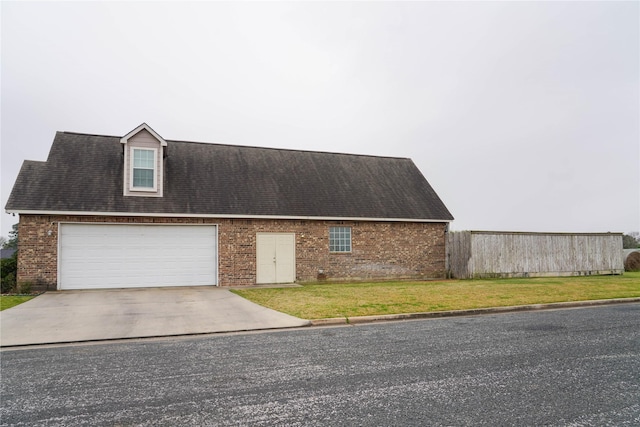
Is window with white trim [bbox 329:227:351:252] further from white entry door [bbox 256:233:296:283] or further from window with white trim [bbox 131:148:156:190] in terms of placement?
window with white trim [bbox 131:148:156:190]

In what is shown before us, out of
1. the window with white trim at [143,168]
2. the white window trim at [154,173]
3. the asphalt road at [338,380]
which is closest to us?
the asphalt road at [338,380]

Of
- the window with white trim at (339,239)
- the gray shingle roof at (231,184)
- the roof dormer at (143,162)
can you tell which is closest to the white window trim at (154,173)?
the roof dormer at (143,162)

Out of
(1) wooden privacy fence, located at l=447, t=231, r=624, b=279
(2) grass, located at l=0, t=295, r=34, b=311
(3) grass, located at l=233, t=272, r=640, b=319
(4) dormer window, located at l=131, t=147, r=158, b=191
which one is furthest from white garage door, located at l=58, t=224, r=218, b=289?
(1) wooden privacy fence, located at l=447, t=231, r=624, b=279

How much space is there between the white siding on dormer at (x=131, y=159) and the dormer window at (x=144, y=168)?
0.12 metres

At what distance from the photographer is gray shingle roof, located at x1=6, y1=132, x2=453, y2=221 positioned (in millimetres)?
16516

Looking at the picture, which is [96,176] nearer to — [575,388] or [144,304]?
[144,304]

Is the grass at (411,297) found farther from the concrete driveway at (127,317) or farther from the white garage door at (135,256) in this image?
the white garage door at (135,256)

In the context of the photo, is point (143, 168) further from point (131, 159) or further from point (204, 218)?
point (204, 218)

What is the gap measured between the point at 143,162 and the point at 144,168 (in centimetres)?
26

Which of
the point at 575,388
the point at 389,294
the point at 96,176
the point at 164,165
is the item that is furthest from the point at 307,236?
the point at 575,388

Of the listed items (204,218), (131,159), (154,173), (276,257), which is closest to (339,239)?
(276,257)

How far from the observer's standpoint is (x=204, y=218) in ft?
57.3

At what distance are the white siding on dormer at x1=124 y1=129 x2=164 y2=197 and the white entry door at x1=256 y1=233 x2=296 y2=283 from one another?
4.52 m

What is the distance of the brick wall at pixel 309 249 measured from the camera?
50.5ft
